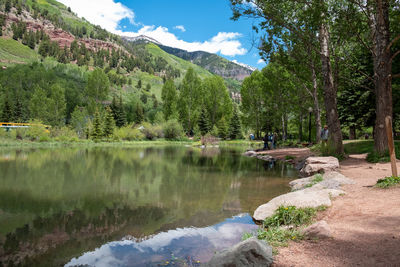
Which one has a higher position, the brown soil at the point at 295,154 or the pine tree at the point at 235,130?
the pine tree at the point at 235,130

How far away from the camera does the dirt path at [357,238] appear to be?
2715 millimetres

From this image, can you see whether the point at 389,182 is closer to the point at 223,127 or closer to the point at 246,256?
the point at 246,256

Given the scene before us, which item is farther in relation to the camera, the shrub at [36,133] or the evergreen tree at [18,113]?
the evergreen tree at [18,113]

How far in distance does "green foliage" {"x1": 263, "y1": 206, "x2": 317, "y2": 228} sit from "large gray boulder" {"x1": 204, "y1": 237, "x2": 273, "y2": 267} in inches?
62.0

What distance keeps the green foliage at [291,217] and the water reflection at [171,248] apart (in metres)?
0.39

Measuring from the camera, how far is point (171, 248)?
391 centimetres

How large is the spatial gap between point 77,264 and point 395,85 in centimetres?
1778

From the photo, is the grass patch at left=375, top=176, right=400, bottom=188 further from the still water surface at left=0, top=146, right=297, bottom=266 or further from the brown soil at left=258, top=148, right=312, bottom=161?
the brown soil at left=258, top=148, right=312, bottom=161

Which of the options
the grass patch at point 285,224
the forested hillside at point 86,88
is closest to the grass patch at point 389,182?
the grass patch at point 285,224

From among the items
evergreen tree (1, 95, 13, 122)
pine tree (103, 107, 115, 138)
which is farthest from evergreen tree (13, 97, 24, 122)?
pine tree (103, 107, 115, 138)

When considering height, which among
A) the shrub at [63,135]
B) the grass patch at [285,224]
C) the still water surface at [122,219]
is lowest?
the still water surface at [122,219]

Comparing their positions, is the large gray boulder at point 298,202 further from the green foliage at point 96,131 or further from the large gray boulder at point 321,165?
the green foliage at point 96,131

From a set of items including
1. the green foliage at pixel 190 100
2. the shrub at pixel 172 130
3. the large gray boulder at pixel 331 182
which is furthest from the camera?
the green foliage at pixel 190 100

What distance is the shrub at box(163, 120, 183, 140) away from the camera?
1882 inches
